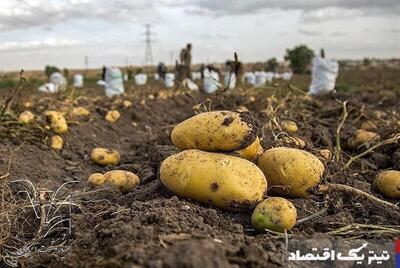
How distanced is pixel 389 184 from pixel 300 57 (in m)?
39.2

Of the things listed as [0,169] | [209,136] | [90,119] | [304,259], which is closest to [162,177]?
[209,136]

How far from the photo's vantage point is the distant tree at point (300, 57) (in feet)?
136

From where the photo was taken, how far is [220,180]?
8.52 ft

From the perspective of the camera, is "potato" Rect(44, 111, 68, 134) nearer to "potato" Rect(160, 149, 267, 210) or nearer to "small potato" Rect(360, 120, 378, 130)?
"small potato" Rect(360, 120, 378, 130)

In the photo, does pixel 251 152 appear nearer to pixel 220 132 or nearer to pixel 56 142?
pixel 220 132

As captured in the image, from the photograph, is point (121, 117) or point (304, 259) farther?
point (121, 117)

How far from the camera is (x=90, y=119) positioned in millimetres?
7121

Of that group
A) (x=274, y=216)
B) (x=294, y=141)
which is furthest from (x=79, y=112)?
(x=274, y=216)

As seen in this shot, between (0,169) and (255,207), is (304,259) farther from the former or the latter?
(0,169)

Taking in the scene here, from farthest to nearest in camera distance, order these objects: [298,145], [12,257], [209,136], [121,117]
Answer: [121,117], [298,145], [209,136], [12,257]

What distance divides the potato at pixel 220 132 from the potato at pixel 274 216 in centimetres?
40

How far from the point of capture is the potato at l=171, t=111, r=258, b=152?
274 centimetres

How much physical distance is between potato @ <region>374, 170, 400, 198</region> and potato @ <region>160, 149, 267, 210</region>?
1013 mm

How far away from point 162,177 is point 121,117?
236 inches
